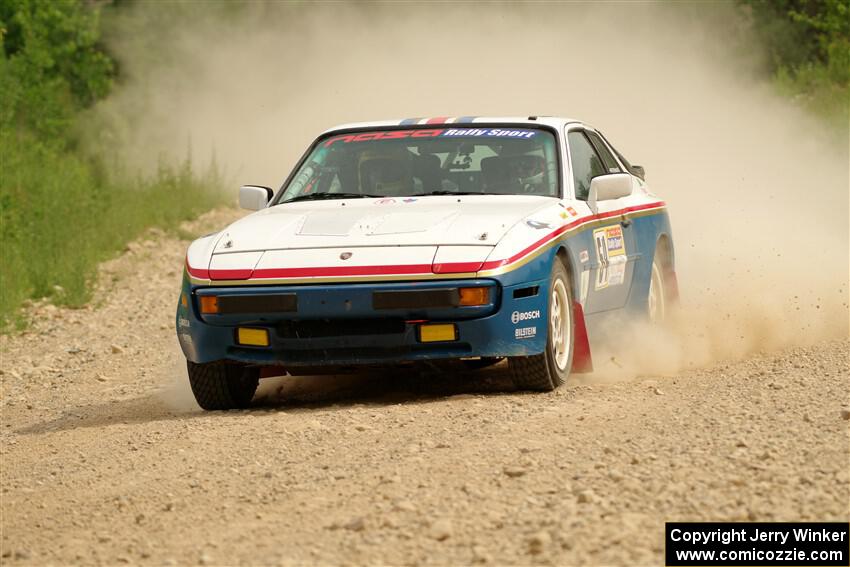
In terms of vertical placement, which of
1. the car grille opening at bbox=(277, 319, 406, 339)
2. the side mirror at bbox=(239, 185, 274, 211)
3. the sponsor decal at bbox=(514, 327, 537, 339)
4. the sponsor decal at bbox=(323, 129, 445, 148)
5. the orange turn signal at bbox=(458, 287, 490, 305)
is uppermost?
the sponsor decal at bbox=(323, 129, 445, 148)

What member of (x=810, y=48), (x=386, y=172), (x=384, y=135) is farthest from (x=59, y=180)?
(x=810, y=48)

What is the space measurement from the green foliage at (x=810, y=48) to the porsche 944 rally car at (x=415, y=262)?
1363 cm

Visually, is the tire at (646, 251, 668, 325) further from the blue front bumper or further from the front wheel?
the blue front bumper

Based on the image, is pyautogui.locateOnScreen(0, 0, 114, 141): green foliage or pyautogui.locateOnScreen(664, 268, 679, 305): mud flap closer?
pyautogui.locateOnScreen(664, 268, 679, 305): mud flap

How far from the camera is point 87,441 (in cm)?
735

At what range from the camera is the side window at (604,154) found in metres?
9.81

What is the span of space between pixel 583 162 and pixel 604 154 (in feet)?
2.45

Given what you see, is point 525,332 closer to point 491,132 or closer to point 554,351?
point 554,351

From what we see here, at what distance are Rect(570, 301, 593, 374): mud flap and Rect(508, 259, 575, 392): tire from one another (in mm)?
34

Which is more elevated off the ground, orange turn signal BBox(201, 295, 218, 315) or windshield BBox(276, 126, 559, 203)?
windshield BBox(276, 126, 559, 203)

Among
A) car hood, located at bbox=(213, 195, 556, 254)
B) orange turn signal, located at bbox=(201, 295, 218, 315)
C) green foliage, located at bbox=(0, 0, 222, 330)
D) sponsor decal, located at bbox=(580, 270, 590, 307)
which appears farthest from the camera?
green foliage, located at bbox=(0, 0, 222, 330)

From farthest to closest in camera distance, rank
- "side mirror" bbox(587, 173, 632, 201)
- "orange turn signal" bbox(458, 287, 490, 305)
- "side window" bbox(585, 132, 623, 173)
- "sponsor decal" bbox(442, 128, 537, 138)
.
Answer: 1. "side window" bbox(585, 132, 623, 173)
2. "sponsor decal" bbox(442, 128, 537, 138)
3. "side mirror" bbox(587, 173, 632, 201)
4. "orange turn signal" bbox(458, 287, 490, 305)

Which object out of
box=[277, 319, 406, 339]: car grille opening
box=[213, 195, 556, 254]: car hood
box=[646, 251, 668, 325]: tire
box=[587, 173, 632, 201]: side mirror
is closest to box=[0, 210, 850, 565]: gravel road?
box=[277, 319, 406, 339]: car grille opening

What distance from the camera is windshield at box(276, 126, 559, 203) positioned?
8.60 m
